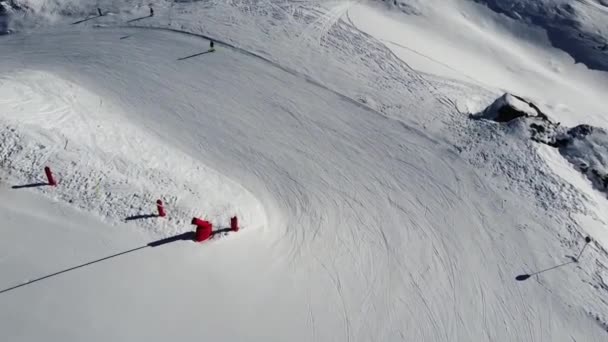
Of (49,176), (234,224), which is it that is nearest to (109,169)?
(49,176)

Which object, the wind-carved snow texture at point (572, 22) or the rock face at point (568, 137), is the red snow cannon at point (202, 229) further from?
the wind-carved snow texture at point (572, 22)

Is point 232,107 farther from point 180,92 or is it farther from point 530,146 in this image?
point 530,146

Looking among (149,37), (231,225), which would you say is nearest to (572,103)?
(231,225)

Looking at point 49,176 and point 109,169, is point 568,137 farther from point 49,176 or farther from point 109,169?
point 49,176

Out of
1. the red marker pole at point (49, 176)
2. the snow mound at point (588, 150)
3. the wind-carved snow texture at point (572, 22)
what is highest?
the wind-carved snow texture at point (572, 22)

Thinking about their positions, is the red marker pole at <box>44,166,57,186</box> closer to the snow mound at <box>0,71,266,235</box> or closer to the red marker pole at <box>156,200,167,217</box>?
the snow mound at <box>0,71,266,235</box>

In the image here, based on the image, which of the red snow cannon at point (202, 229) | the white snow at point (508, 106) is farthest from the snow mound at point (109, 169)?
the white snow at point (508, 106)
